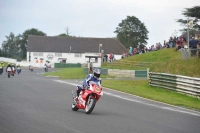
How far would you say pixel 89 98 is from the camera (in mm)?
14195

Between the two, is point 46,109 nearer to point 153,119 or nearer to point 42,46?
point 153,119

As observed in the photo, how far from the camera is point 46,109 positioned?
47.5ft

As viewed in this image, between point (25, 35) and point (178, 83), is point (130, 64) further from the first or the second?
point (25, 35)

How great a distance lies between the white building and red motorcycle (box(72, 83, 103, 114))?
300 ft

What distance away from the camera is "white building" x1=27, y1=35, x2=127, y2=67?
4227 inches

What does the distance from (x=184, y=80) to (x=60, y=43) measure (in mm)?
86590

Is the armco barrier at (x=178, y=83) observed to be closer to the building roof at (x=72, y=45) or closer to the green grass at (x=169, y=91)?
the green grass at (x=169, y=91)

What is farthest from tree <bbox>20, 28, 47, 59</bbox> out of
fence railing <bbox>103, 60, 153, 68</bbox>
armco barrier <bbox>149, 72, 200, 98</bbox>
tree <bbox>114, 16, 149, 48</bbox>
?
armco barrier <bbox>149, 72, 200, 98</bbox>

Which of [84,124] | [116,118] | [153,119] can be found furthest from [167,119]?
[84,124]

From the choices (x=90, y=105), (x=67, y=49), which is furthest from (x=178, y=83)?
(x=67, y=49)

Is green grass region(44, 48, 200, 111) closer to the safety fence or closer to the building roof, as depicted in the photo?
the safety fence

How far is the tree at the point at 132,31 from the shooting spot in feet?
391

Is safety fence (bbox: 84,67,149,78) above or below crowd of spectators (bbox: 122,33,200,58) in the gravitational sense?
below

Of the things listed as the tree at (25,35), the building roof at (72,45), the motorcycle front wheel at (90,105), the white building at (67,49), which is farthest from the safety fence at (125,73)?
the tree at (25,35)
